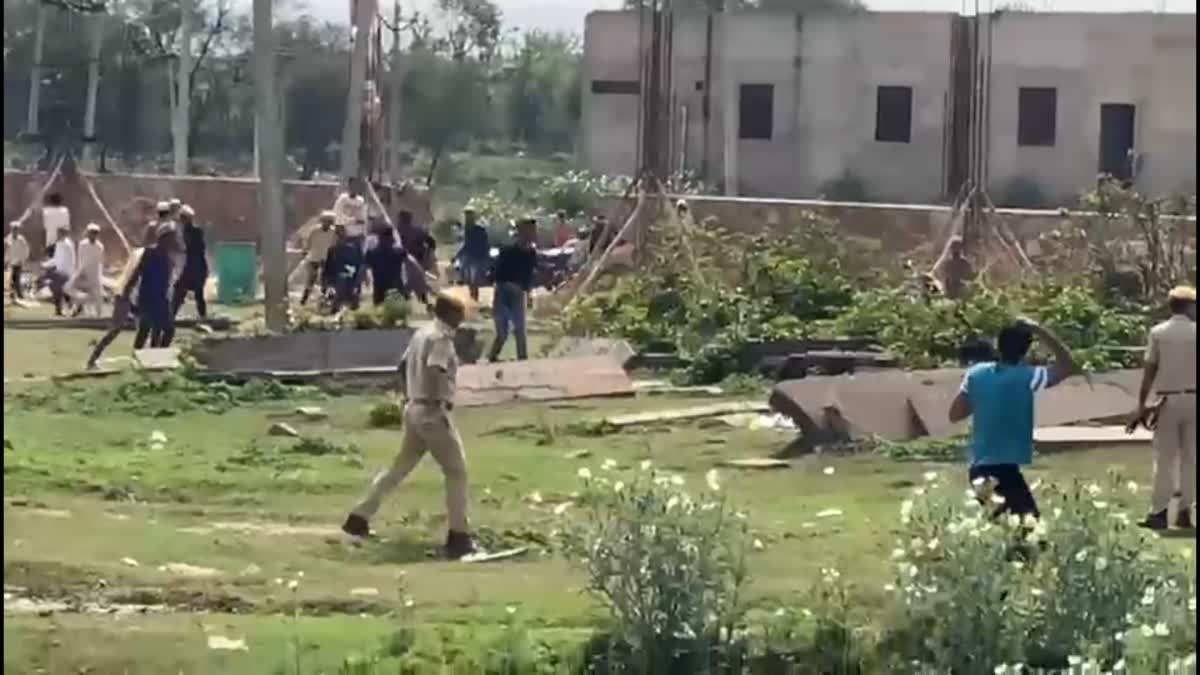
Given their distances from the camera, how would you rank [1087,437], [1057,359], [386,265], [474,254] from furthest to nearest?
[474,254] < [386,265] < [1087,437] < [1057,359]

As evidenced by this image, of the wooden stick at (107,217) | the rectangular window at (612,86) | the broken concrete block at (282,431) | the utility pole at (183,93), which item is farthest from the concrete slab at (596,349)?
the rectangular window at (612,86)

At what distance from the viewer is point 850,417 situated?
18.9 m

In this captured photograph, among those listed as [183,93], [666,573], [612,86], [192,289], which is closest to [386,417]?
[192,289]

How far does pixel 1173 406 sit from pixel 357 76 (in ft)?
92.8

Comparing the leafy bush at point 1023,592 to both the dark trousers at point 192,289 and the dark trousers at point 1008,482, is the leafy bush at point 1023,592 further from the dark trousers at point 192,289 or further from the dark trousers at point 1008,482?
the dark trousers at point 192,289

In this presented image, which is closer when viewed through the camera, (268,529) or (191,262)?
(268,529)

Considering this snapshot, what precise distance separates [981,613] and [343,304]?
21.6 m

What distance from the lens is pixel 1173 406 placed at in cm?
1433

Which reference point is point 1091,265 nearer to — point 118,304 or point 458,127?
point 118,304

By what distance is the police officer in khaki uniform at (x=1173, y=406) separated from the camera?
46.5ft

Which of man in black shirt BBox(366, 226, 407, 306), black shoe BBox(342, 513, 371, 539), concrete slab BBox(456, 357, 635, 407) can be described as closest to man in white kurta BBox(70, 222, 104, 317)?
man in black shirt BBox(366, 226, 407, 306)

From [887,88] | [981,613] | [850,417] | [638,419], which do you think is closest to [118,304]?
[638,419]

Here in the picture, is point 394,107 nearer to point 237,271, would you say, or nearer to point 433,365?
point 237,271

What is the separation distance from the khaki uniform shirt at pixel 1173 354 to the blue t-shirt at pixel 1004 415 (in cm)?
183
